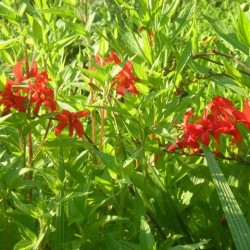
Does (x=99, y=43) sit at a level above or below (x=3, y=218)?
above

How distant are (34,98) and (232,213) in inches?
15.6

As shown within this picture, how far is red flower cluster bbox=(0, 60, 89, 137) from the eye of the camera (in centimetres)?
111

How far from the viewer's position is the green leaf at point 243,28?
109cm

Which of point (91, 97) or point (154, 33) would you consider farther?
point (91, 97)

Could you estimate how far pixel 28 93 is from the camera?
1.14 m

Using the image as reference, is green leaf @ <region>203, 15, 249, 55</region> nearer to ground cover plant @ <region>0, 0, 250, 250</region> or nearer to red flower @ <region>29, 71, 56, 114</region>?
ground cover plant @ <region>0, 0, 250, 250</region>

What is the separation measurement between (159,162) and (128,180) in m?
0.27

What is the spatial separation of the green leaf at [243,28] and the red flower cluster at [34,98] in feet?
1.00

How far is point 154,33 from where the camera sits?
117cm

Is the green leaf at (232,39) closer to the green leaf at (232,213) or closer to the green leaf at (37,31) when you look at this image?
the green leaf at (232,213)

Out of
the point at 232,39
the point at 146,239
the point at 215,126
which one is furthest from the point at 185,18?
the point at 146,239

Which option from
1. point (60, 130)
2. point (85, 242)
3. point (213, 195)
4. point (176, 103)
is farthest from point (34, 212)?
point (213, 195)

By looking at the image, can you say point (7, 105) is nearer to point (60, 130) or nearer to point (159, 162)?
point (60, 130)

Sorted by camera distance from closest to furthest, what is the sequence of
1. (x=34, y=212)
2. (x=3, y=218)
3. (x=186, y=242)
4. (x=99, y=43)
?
1. (x=34, y=212)
2. (x=3, y=218)
3. (x=186, y=242)
4. (x=99, y=43)
